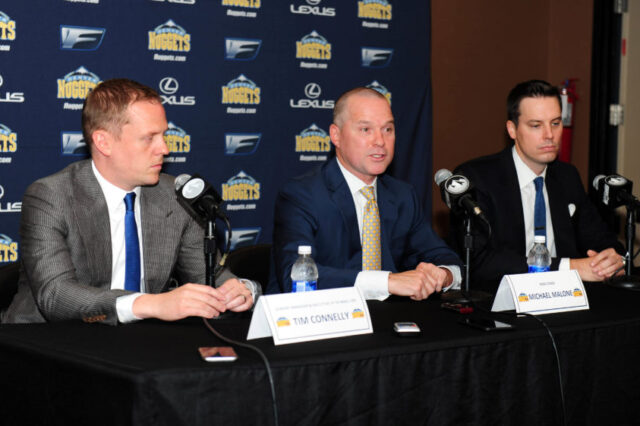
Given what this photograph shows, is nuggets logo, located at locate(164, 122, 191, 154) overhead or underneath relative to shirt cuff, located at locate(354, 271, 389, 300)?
overhead

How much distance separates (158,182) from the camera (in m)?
2.54

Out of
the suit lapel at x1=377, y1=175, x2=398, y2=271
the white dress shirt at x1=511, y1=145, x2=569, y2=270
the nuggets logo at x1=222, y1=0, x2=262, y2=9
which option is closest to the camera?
the suit lapel at x1=377, y1=175, x2=398, y2=271

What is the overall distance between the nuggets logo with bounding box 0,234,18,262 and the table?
1.72 meters

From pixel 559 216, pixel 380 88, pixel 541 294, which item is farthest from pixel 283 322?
pixel 380 88

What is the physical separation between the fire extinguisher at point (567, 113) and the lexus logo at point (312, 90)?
6.17ft

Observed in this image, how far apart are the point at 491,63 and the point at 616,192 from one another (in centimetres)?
269


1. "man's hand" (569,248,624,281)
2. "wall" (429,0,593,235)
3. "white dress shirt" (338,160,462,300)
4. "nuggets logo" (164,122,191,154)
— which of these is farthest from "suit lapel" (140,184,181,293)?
"wall" (429,0,593,235)

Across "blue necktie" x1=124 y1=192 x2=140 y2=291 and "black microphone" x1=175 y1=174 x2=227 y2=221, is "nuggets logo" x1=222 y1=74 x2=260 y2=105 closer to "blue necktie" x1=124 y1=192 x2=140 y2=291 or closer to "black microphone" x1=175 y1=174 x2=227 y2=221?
"blue necktie" x1=124 y1=192 x2=140 y2=291

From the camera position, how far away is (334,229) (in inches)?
105

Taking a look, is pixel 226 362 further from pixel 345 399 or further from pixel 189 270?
pixel 189 270

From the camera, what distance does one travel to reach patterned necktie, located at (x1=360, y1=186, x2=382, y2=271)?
2.70m

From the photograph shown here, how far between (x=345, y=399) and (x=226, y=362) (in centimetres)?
Result: 29

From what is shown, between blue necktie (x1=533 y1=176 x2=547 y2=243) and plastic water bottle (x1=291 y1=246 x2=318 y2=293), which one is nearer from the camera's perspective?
plastic water bottle (x1=291 y1=246 x2=318 y2=293)

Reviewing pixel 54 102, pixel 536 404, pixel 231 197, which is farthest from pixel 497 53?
pixel 536 404
